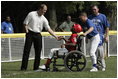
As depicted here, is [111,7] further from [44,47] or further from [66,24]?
[44,47]

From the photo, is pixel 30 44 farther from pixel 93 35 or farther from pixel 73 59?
pixel 93 35

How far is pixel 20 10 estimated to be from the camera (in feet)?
88.8

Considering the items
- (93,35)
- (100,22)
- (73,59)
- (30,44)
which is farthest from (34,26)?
(100,22)

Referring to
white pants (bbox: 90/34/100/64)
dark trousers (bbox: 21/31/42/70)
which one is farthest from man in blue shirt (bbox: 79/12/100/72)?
dark trousers (bbox: 21/31/42/70)

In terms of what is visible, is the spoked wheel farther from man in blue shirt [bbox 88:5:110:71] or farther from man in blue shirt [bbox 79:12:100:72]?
man in blue shirt [bbox 88:5:110:71]

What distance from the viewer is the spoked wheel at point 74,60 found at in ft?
37.8

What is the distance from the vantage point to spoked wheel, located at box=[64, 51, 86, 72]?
11.5 metres

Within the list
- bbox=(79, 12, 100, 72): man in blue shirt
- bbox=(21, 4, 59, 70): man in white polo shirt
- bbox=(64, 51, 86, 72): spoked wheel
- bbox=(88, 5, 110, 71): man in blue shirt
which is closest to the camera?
bbox=(64, 51, 86, 72): spoked wheel

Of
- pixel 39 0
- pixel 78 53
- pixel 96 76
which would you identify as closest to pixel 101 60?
pixel 78 53

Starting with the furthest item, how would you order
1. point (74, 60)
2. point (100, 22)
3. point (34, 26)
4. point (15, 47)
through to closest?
1. point (15, 47)
2. point (100, 22)
3. point (34, 26)
4. point (74, 60)

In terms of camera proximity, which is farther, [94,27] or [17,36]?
[17,36]

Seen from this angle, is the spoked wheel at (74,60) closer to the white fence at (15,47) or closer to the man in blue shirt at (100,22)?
the man in blue shirt at (100,22)

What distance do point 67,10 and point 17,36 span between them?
9.67 metres

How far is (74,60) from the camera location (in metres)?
11.7
